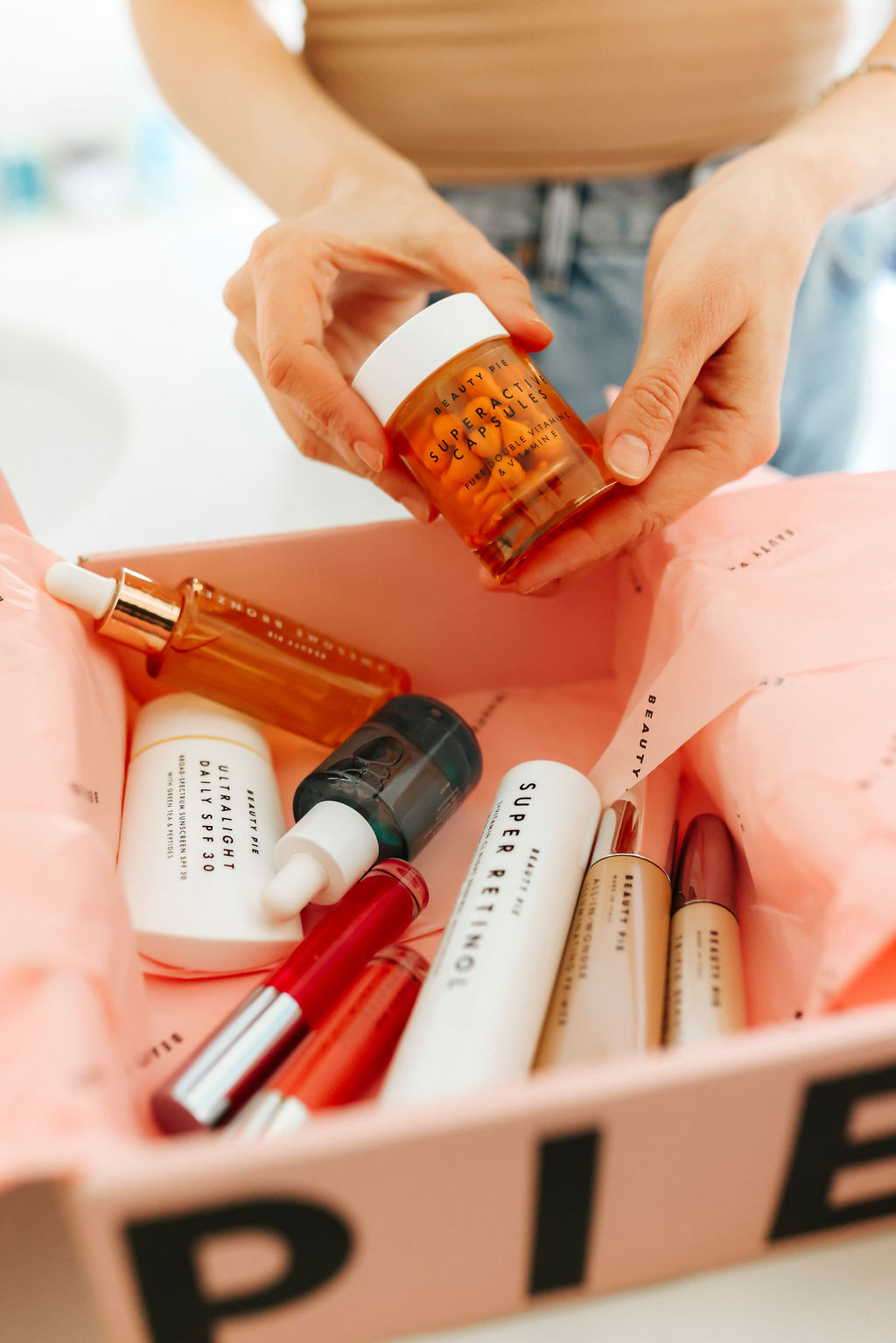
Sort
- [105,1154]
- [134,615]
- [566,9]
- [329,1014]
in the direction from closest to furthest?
[105,1154], [329,1014], [134,615], [566,9]

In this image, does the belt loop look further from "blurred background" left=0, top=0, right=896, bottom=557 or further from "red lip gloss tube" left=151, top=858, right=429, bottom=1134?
"red lip gloss tube" left=151, top=858, right=429, bottom=1134

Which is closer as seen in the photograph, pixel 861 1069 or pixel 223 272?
pixel 861 1069

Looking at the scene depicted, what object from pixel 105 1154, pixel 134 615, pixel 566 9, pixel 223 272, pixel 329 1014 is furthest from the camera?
pixel 223 272

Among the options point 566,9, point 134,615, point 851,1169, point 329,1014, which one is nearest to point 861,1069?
point 851,1169

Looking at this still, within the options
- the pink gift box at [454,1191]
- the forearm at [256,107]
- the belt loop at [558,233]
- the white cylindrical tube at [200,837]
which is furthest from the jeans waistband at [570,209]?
the pink gift box at [454,1191]

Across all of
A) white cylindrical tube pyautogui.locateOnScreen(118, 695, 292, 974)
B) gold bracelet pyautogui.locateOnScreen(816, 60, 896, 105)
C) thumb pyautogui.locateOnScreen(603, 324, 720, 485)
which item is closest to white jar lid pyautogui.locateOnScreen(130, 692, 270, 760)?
white cylindrical tube pyautogui.locateOnScreen(118, 695, 292, 974)

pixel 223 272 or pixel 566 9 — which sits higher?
pixel 566 9

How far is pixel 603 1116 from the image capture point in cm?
21

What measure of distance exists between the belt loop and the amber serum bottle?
1.20ft

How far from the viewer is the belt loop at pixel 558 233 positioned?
0.66m

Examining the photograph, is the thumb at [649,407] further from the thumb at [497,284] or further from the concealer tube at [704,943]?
the concealer tube at [704,943]

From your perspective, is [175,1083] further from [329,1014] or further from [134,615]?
[134,615]

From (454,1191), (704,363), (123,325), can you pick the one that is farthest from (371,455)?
(123,325)

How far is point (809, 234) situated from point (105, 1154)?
0.50 m
